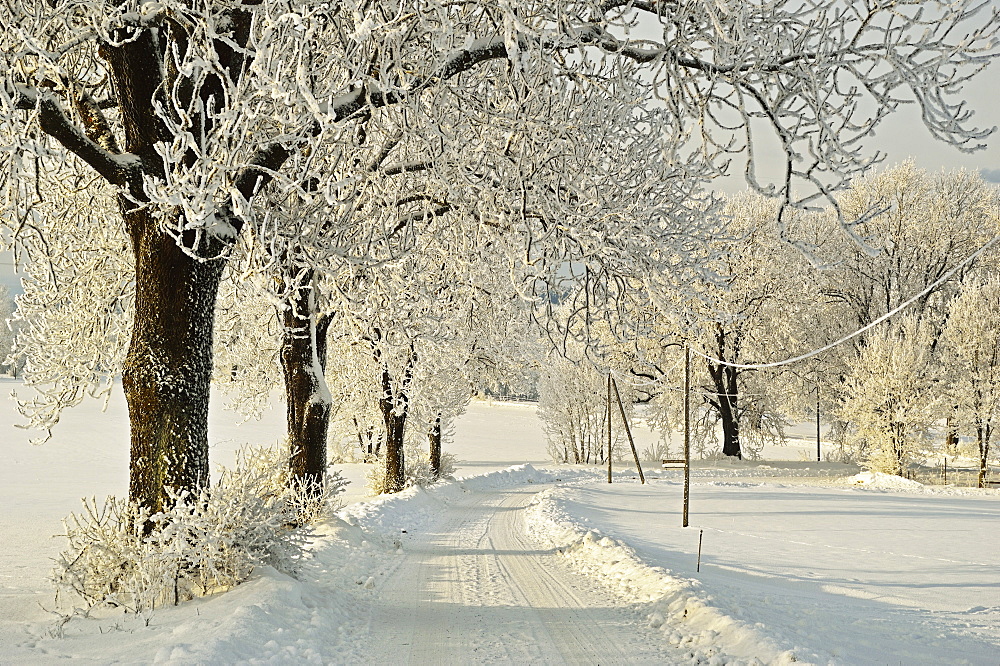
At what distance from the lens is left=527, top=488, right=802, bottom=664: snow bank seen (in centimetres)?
496

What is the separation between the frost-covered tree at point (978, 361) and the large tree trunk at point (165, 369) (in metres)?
26.7

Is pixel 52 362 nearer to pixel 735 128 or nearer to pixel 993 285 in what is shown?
pixel 735 128

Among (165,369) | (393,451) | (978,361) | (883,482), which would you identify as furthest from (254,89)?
(978,361)

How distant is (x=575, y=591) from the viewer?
7574 millimetres

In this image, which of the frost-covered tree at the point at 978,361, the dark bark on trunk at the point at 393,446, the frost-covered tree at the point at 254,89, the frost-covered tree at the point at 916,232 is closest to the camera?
the frost-covered tree at the point at 254,89

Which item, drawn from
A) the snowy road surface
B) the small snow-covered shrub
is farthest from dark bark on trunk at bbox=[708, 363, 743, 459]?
the small snow-covered shrub

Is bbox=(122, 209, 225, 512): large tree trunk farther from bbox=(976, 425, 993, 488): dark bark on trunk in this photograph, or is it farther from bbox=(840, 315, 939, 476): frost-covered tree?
bbox=(976, 425, 993, 488): dark bark on trunk

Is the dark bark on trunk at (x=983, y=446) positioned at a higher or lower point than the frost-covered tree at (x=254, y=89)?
lower

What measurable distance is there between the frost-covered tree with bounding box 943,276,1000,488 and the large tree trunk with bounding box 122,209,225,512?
87.7ft

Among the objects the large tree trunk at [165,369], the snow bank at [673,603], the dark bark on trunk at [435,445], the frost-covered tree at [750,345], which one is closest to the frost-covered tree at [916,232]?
the frost-covered tree at [750,345]

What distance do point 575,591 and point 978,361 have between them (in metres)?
24.0

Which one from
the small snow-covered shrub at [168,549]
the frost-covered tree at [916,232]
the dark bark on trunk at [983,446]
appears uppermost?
the frost-covered tree at [916,232]

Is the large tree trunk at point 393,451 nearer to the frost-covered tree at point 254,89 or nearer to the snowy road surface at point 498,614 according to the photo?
the snowy road surface at point 498,614

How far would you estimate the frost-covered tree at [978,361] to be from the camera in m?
24.0
